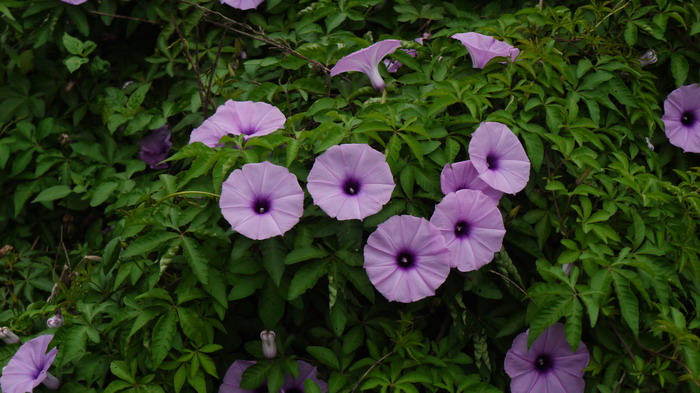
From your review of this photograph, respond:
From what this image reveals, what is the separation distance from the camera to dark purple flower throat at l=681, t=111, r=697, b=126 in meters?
2.23

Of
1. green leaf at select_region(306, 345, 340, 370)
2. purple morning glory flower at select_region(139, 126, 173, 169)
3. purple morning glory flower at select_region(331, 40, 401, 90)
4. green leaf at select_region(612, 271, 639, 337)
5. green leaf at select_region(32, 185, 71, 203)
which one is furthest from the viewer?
purple morning glory flower at select_region(139, 126, 173, 169)

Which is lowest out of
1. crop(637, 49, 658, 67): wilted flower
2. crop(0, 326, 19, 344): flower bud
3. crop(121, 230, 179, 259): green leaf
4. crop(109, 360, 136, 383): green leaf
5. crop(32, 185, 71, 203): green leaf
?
crop(0, 326, 19, 344): flower bud

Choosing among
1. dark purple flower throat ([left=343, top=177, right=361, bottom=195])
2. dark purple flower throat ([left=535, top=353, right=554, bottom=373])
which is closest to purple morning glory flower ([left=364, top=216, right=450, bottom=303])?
dark purple flower throat ([left=343, top=177, right=361, bottom=195])

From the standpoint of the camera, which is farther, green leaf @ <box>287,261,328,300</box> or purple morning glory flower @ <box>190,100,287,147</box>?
purple morning glory flower @ <box>190,100,287,147</box>

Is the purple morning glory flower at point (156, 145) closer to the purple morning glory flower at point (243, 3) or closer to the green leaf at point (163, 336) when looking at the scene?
the purple morning glory flower at point (243, 3)

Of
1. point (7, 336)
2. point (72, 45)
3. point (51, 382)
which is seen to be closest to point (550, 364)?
point (51, 382)

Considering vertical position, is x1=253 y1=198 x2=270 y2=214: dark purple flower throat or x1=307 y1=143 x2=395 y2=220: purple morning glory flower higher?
x1=307 y1=143 x2=395 y2=220: purple morning glory flower

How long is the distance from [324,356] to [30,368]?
78cm

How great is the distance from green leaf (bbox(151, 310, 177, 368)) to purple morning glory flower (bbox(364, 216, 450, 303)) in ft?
1.55

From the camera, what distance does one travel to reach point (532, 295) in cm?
170

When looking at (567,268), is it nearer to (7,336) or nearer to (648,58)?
(648,58)

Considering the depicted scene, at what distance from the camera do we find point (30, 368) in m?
1.89

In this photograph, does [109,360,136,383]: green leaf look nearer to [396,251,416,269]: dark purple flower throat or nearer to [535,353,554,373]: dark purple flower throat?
[396,251,416,269]: dark purple flower throat

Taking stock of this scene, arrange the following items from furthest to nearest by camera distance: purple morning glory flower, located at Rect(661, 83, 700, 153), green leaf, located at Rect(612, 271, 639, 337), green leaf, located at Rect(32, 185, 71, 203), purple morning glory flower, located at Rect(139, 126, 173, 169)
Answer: purple morning glory flower, located at Rect(139, 126, 173, 169) < green leaf, located at Rect(32, 185, 71, 203) < purple morning glory flower, located at Rect(661, 83, 700, 153) < green leaf, located at Rect(612, 271, 639, 337)
